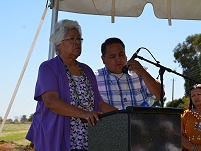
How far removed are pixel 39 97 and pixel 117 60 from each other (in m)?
0.93

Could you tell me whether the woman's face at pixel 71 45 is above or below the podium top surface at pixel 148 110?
above

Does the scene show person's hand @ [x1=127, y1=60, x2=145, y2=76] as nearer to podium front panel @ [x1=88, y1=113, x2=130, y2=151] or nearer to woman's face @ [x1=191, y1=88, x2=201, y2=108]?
podium front panel @ [x1=88, y1=113, x2=130, y2=151]

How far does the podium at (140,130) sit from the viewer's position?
6.35ft

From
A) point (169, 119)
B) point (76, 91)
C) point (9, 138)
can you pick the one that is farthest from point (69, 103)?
point (9, 138)

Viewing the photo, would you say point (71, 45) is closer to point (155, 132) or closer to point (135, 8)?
point (155, 132)

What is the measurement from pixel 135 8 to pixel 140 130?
2.61m

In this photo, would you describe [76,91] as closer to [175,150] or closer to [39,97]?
[39,97]

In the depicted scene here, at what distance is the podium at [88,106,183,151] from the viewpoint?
1937 mm

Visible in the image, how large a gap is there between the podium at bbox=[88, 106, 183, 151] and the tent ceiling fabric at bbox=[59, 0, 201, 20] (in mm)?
2270

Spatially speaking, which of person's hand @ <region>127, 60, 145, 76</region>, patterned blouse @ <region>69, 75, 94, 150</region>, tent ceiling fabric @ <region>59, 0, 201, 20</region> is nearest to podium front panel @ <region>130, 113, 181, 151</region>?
patterned blouse @ <region>69, 75, 94, 150</region>

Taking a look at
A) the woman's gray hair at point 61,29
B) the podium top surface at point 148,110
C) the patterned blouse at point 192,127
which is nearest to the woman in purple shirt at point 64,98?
the woman's gray hair at point 61,29

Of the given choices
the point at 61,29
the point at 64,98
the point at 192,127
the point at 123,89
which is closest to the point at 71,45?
the point at 61,29

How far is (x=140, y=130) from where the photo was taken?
197 centimetres

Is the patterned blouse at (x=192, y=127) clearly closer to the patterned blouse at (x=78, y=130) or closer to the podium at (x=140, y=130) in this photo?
the patterned blouse at (x=78, y=130)
